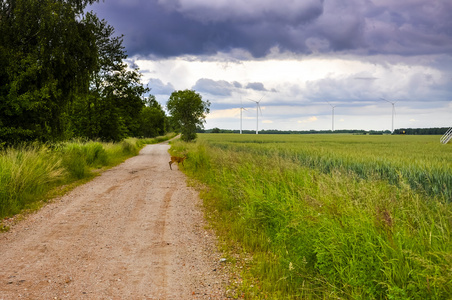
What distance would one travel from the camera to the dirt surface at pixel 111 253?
14.5ft

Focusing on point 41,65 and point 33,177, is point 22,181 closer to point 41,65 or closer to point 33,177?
point 33,177

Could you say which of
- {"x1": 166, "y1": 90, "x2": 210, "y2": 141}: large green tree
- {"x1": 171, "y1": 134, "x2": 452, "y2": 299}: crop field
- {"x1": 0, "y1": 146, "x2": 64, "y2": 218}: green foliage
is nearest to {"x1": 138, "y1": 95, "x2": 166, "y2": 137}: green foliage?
{"x1": 166, "y1": 90, "x2": 210, "y2": 141}: large green tree

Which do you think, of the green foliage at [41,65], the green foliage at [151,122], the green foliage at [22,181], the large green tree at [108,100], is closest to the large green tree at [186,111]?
the large green tree at [108,100]

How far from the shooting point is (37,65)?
15.8m

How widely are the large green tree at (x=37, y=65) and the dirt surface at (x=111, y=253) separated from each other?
741 cm

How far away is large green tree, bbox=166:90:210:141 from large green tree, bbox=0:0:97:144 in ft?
94.0

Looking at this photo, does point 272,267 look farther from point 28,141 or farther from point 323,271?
point 28,141

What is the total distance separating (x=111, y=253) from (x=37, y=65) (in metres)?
13.7

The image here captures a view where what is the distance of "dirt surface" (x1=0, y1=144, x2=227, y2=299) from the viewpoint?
4430 millimetres

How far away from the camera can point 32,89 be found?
15.6 m

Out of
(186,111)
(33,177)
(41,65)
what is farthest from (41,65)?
(186,111)

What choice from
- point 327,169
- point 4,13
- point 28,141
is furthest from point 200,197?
point 4,13

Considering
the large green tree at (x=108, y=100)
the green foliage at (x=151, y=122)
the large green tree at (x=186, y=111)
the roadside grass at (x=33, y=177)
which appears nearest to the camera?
the roadside grass at (x=33, y=177)

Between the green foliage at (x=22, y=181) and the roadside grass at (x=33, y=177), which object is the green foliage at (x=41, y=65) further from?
Answer: the green foliage at (x=22, y=181)
